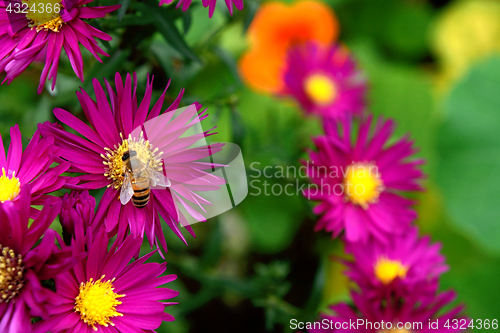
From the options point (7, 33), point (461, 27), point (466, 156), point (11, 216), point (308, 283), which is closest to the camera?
point (11, 216)

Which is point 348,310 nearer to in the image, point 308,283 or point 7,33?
point 308,283

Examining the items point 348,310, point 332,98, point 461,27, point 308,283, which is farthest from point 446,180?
point 348,310

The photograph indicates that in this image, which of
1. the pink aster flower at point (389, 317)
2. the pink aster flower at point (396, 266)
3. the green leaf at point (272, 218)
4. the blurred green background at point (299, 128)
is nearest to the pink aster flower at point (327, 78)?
the blurred green background at point (299, 128)

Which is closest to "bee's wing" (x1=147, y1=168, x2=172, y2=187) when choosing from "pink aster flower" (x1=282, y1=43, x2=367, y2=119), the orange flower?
"pink aster flower" (x1=282, y1=43, x2=367, y2=119)

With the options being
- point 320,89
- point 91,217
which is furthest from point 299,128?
point 91,217

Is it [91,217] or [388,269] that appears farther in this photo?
[388,269]

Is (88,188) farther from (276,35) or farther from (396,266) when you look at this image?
(276,35)

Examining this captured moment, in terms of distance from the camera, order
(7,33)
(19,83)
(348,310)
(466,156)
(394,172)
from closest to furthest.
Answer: (7,33)
(348,310)
(394,172)
(19,83)
(466,156)
